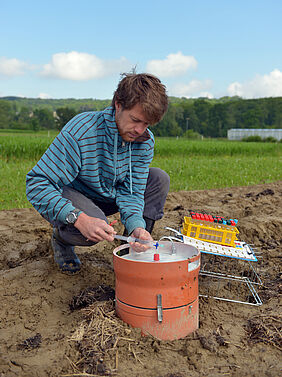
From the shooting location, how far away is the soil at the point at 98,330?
1.72 metres

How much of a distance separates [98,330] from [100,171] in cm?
106

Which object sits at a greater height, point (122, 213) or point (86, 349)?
point (122, 213)

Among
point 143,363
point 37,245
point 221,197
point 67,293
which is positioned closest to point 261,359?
point 143,363

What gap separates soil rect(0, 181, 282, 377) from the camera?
1.72 metres

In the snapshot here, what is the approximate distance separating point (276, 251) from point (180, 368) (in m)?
2.12

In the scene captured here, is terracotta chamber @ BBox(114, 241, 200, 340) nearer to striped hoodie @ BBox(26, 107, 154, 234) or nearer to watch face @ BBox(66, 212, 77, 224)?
watch face @ BBox(66, 212, 77, 224)

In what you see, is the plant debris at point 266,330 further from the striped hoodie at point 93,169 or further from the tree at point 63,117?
the tree at point 63,117

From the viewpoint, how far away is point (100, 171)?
2.51m

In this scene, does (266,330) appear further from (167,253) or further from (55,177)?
(55,177)

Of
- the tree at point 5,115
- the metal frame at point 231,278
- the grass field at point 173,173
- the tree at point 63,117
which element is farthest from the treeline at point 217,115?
the metal frame at point 231,278

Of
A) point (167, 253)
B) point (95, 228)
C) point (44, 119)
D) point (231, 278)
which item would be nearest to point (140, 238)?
point (167, 253)

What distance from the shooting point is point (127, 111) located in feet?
7.30

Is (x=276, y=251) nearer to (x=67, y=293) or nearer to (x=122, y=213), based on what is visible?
(x=122, y=213)

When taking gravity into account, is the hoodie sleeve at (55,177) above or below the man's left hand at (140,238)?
above
